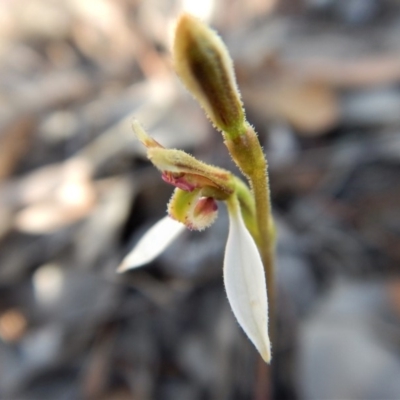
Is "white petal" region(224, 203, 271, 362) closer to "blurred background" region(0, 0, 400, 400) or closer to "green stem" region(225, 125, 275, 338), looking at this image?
"green stem" region(225, 125, 275, 338)

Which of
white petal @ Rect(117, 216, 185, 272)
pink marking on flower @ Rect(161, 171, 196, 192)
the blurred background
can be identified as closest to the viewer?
pink marking on flower @ Rect(161, 171, 196, 192)

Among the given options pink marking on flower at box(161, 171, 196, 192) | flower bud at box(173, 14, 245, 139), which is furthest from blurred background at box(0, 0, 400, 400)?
flower bud at box(173, 14, 245, 139)

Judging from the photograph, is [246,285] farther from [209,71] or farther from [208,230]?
[208,230]

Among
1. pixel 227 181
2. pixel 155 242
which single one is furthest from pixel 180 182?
pixel 155 242

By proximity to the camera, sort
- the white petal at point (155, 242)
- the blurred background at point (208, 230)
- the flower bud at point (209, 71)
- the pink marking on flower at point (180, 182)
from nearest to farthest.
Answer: the flower bud at point (209, 71), the pink marking on flower at point (180, 182), the white petal at point (155, 242), the blurred background at point (208, 230)

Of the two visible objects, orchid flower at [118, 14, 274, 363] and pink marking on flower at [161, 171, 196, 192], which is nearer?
orchid flower at [118, 14, 274, 363]

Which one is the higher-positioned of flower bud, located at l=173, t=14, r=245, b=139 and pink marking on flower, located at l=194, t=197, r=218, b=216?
flower bud, located at l=173, t=14, r=245, b=139

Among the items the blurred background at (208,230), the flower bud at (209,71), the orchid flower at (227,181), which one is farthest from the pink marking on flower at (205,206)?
the blurred background at (208,230)

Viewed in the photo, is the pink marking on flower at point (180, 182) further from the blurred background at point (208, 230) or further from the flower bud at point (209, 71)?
the blurred background at point (208, 230)
